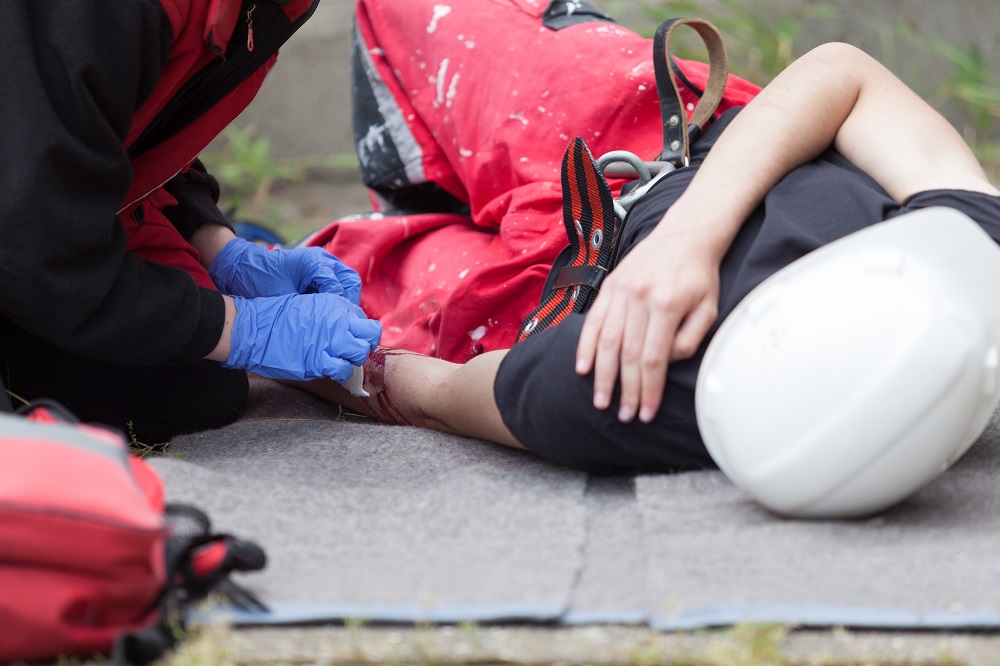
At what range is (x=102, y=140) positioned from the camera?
1353mm

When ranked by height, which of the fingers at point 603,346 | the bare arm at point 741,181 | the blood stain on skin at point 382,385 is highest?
the bare arm at point 741,181

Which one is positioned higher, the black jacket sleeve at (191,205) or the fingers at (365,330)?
the black jacket sleeve at (191,205)

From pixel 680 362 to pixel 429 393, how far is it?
0.51 meters

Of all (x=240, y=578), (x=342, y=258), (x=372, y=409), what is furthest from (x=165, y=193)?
(x=240, y=578)

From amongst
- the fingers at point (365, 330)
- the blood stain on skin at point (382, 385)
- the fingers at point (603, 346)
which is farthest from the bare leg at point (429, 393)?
the fingers at point (603, 346)

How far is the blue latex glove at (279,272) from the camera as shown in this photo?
1.93 m

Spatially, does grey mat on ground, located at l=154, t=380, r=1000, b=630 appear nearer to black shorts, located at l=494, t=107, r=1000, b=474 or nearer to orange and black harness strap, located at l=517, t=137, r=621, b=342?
black shorts, located at l=494, t=107, r=1000, b=474

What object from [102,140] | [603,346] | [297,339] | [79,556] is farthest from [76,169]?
[603,346]

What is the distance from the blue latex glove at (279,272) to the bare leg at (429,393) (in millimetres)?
148

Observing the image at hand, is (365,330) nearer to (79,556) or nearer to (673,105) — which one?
(673,105)

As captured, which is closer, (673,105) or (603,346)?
(603,346)

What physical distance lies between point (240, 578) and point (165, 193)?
3.45 feet

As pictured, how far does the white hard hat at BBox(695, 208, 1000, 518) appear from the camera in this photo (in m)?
1.10

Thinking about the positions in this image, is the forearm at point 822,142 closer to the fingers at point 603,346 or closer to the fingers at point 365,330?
the fingers at point 603,346
